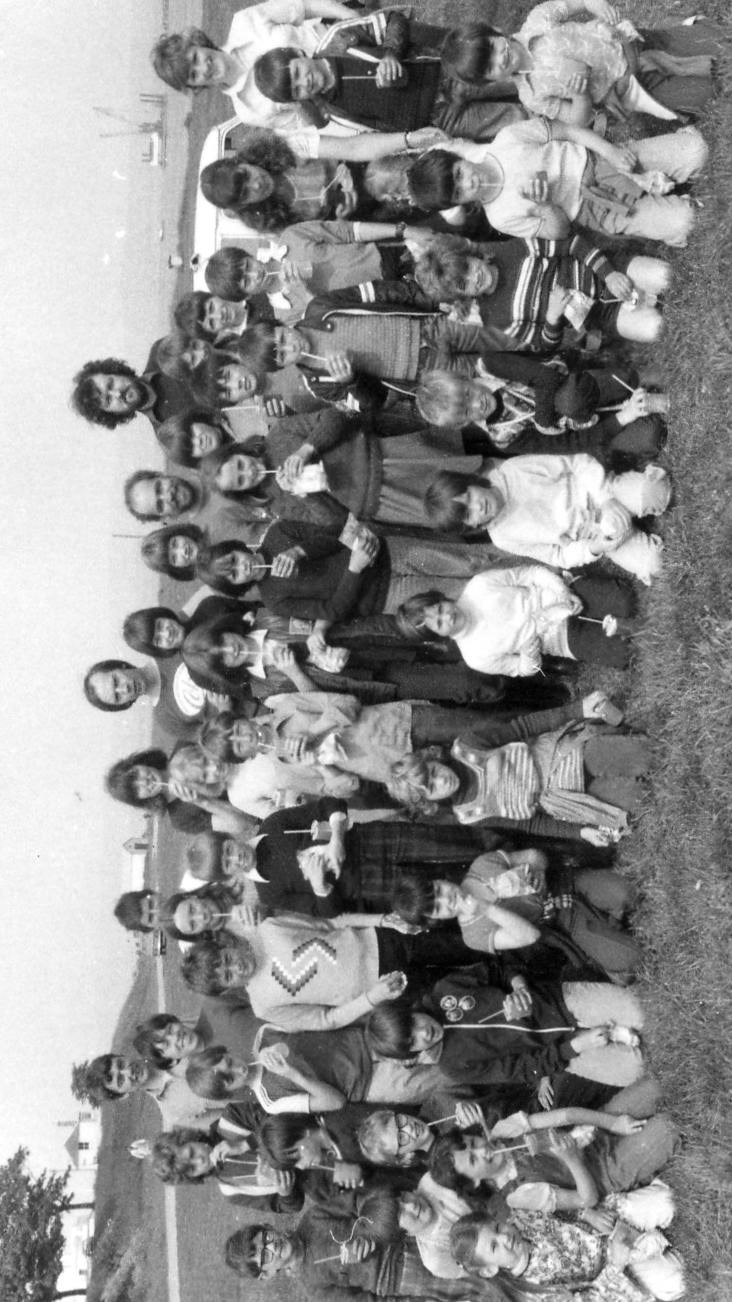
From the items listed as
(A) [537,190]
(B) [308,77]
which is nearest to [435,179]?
(A) [537,190]

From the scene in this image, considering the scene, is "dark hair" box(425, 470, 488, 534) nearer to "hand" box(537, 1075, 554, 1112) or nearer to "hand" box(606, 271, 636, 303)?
"hand" box(606, 271, 636, 303)

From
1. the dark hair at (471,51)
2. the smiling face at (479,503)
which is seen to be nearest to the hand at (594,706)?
the smiling face at (479,503)

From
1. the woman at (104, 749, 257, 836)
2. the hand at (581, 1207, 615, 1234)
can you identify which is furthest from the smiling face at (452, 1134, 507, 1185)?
the woman at (104, 749, 257, 836)

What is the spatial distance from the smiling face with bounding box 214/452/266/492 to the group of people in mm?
18

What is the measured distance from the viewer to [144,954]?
13969 mm

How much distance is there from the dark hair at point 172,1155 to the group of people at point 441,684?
0.09 feet

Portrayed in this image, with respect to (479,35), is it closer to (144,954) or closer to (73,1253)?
(144,954)

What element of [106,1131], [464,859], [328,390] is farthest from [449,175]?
[106,1131]

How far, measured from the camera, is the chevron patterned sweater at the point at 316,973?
6.06 metres

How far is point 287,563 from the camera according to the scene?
6.09 meters

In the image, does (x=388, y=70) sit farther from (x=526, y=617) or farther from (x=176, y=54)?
(x=526, y=617)

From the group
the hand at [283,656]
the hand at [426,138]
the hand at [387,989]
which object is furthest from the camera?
the hand at [426,138]

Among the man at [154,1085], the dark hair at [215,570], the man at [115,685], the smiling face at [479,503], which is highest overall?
the smiling face at [479,503]

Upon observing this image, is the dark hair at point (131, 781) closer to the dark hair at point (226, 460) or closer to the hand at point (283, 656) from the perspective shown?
the hand at point (283, 656)
